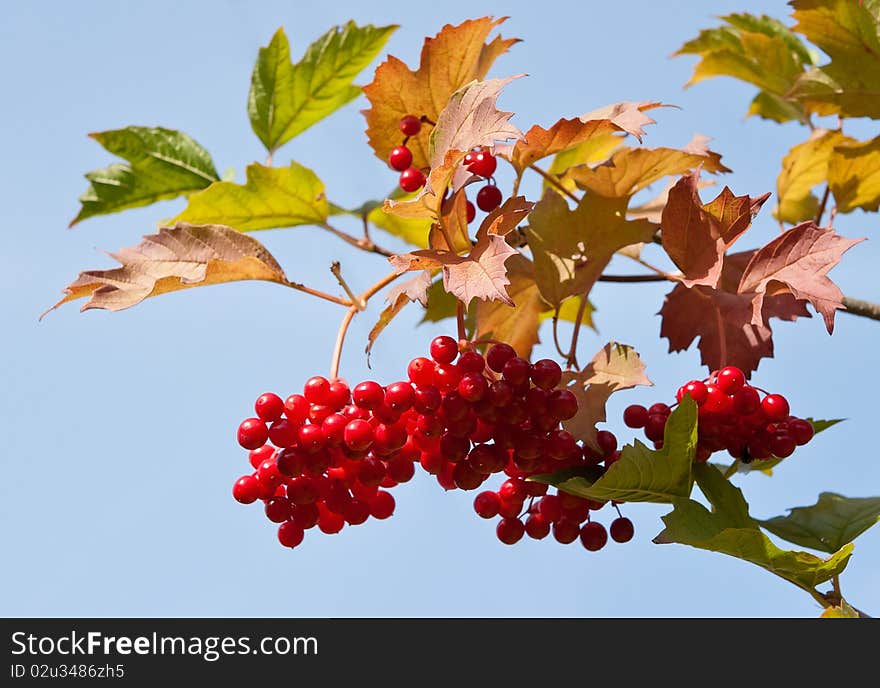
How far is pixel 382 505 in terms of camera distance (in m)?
1.51

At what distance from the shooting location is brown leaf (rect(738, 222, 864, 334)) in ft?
4.69

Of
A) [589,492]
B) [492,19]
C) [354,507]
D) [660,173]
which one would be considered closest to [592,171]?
[660,173]

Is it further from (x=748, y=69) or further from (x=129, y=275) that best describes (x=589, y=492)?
(x=748, y=69)

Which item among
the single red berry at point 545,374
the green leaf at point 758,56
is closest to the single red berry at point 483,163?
the single red berry at point 545,374

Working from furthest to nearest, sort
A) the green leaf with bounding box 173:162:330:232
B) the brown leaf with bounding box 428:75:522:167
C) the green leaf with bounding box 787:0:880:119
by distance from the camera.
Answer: the green leaf with bounding box 787:0:880:119 < the green leaf with bounding box 173:162:330:232 < the brown leaf with bounding box 428:75:522:167

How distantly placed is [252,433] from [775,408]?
77 cm

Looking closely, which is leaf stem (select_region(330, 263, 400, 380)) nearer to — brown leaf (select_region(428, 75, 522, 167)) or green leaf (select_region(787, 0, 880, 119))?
brown leaf (select_region(428, 75, 522, 167))

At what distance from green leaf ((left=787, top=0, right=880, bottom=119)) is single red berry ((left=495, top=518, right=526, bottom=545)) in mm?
1150

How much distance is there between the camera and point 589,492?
1.39 m

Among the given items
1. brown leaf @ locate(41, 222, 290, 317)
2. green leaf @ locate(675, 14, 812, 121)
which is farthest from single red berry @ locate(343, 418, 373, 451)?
green leaf @ locate(675, 14, 812, 121)

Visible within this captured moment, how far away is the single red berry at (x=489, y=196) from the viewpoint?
1.74 meters

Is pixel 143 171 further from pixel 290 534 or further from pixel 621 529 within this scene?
pixel 621 529

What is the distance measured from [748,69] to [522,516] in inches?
56.5

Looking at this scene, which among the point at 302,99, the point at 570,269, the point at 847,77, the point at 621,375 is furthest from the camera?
the point at 302,99
